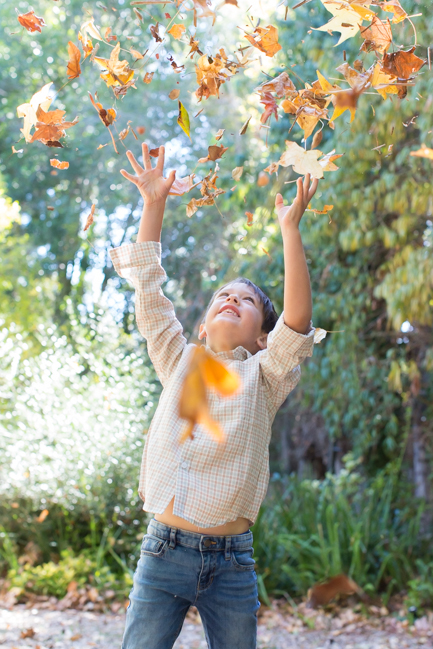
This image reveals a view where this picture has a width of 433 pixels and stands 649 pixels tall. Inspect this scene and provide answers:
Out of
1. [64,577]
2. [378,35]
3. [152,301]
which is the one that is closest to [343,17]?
[378,35]

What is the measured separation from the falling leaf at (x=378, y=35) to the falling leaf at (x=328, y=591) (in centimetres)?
308

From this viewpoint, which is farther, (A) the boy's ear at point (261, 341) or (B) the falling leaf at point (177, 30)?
(A) the boy's ear at point (261, 341)

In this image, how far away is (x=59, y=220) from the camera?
881 cm

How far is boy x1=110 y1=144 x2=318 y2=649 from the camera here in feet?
4.67

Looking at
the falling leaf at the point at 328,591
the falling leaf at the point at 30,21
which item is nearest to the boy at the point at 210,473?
the falling leaf at the point at 30,21

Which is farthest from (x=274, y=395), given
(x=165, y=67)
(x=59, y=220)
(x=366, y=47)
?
(x=59, y=220)

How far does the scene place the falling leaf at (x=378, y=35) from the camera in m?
1.31

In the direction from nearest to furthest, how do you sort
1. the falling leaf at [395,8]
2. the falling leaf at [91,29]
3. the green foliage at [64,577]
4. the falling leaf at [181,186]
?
the falling leaf at [395,8] → the falling leaf at [91,29] → the falling leaf at [181,186] → the green foliage at [64,577]

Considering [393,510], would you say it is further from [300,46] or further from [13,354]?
[300,46]

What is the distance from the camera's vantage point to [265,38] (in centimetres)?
137

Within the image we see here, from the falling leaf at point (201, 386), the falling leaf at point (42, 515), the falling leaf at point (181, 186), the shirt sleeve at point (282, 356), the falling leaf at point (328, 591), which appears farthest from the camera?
the falling leaf at point (42, 515)

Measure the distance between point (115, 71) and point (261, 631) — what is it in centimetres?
295

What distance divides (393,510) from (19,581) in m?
2.64

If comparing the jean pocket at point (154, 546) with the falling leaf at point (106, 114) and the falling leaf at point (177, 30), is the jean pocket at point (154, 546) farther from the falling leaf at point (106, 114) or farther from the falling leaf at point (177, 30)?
the falling leaf at point (177, 30)
